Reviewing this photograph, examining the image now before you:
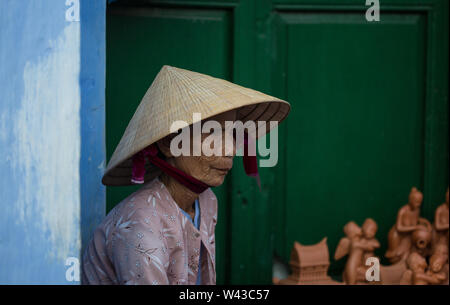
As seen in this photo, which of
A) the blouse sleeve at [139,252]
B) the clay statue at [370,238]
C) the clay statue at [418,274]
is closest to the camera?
the blouse sleeve at [139,252]

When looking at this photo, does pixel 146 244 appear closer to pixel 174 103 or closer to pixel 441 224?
pixel 174 103

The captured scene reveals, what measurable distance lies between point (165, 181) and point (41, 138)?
488 millimetres

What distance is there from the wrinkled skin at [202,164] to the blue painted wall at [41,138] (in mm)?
350

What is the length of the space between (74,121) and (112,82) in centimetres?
111

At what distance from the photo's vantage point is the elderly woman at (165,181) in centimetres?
205

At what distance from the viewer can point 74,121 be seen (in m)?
2.35

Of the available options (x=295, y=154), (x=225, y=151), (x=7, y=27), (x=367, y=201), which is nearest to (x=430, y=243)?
(x=367, y=201)

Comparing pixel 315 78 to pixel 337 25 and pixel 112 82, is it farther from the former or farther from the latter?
pixel 112 82

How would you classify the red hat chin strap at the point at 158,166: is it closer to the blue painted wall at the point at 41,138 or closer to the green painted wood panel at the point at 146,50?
the blue painted wall at the point at 41,138

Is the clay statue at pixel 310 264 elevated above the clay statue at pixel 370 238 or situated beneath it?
situated beneath

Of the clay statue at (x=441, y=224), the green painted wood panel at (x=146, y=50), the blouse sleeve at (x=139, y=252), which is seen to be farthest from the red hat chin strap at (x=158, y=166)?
the clay statue at (x=441, y=224)

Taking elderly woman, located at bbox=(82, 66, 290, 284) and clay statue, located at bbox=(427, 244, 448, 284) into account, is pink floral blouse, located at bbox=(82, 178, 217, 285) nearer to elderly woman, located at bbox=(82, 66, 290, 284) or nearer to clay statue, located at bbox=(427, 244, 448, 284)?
elderly woman, located at bbox=(82, 66, 290, 284)

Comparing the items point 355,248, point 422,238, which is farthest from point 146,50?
point 422,238

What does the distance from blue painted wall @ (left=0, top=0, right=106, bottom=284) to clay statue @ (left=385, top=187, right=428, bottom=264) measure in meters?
1.87
